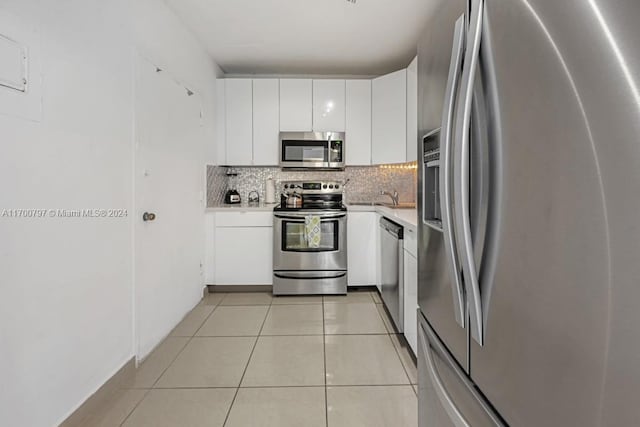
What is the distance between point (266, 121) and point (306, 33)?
1.14 m

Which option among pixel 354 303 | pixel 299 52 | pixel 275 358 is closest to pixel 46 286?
pixel 275 358

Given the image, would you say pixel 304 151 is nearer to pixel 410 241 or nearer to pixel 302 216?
pixel 302 216

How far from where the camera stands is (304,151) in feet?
13.3

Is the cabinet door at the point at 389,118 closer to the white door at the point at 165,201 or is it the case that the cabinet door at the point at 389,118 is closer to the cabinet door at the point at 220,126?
the cabinet door at the point at 220,126

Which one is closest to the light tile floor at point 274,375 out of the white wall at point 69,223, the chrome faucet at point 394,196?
the white wall at point 69,223

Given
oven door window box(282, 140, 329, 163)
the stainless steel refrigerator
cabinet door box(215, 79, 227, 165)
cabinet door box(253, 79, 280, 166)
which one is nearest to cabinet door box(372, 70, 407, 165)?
oven door window box(282, 140, 329, 163)

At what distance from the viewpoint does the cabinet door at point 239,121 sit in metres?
4.07

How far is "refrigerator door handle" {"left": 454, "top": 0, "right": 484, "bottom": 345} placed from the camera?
28.2 inches

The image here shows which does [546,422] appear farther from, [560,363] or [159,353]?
[159,353]

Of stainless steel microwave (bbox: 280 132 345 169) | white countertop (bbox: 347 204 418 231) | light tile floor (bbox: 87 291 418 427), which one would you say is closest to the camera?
light tile floor (bbox: 87 291 418 427)

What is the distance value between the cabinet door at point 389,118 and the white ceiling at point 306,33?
0.84 feet

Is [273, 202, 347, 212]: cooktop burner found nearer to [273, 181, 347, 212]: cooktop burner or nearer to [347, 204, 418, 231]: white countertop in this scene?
[273, 181, 347, 212]: cooktop burner

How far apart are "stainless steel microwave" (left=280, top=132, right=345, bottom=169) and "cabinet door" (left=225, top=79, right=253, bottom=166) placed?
40 centimetres

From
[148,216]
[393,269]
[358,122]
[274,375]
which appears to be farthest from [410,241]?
[358,122]
